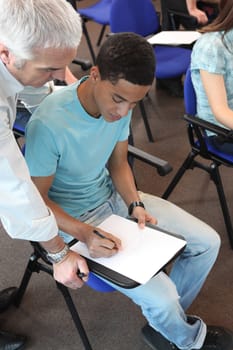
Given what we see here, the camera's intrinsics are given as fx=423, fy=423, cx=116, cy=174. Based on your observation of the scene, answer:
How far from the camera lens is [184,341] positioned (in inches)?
51.0

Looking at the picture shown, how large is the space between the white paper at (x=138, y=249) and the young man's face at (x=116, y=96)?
31 centimetres

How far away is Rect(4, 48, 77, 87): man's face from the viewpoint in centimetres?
91

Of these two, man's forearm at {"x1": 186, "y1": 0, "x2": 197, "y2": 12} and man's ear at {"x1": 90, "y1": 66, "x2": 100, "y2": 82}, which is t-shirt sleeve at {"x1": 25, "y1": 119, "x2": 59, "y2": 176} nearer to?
man's ear at {"x1": 90, "y1": 66, "x2": 100, "y2": 82}

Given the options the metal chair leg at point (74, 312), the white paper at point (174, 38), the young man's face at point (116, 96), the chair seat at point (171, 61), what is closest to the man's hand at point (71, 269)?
the metal chair leg at point (74, 312)

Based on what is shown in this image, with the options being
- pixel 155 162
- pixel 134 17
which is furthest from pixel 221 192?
pixel 134 17

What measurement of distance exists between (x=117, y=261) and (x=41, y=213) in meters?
0.25

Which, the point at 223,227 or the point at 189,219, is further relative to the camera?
the point at 223,227

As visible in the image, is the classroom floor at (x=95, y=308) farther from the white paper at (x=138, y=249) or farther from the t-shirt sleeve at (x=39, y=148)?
the t-shirt sleeve at (x=39, y=148)

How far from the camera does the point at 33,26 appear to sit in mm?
861

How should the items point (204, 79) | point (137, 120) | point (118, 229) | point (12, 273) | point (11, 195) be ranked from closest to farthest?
point (11, 195), point (118, 229), point (204, 79), point (12, 273), point (137, 120)

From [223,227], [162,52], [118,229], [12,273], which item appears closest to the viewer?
[118,229]

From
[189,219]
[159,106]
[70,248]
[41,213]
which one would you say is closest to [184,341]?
[189,219]

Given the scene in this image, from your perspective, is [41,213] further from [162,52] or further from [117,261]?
[162,52]

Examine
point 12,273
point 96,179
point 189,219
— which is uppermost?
point 96,179
